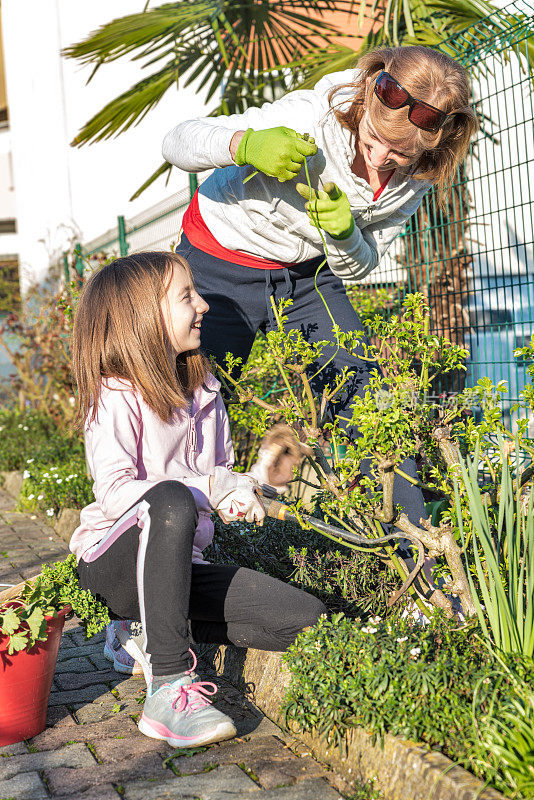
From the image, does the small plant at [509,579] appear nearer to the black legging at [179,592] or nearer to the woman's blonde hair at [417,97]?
the black legging at [179,592]

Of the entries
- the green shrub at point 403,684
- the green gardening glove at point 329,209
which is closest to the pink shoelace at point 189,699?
the green shrub at point 403,684

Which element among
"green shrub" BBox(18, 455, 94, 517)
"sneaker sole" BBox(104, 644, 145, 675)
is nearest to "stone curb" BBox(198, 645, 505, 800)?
"sneaker sole" BBox(104, 644, 145, 675)

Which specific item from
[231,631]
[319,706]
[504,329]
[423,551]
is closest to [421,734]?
[319,706]

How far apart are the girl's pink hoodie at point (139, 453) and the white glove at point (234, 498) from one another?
32 mm

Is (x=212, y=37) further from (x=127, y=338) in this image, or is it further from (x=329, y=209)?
(x=127, y=338)

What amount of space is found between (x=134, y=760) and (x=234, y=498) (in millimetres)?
670

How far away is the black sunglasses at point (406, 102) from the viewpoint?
2.30 m

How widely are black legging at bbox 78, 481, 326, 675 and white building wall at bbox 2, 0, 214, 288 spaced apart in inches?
346

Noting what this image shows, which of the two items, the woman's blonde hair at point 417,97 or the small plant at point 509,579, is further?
the woman's blonde hair at point 417,97

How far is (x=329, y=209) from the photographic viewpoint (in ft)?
7.72

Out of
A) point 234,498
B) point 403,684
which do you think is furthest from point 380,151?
point 403,684

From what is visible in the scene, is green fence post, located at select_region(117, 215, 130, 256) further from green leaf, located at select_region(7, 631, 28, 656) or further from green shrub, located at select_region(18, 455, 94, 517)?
green leaf, located at select_region(7, 631, 28, 656)

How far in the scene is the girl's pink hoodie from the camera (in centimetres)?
219

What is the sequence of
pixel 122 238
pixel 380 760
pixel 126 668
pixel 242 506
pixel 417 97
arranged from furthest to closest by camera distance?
1. pixel 122 238
2. pixel 126 668
3. pixel 417 97
4. pixel 242 506
5. pixel 380 760
